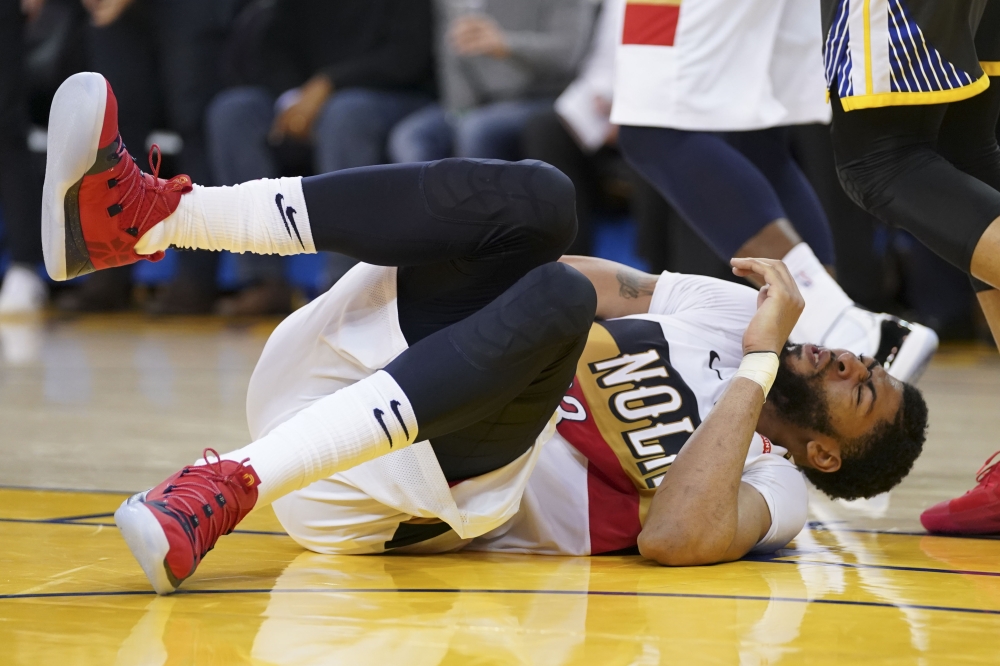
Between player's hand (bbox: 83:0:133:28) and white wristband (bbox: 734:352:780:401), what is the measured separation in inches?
187

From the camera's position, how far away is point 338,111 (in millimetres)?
5332

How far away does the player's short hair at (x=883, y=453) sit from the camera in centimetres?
194

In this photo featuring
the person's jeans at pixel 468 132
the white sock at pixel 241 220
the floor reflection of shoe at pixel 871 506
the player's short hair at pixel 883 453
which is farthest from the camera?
the person's jeans at pixel 468 132

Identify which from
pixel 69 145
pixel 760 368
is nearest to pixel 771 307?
pixel 760 368

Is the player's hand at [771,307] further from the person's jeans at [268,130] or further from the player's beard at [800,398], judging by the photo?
the person's jeans at [268,130]

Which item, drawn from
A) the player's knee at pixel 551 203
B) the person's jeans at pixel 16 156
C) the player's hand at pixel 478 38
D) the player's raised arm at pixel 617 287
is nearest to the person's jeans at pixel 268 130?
the player's hand at pixel 478 38

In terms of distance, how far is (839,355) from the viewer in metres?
1.95

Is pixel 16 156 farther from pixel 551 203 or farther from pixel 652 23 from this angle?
pixel 551 203

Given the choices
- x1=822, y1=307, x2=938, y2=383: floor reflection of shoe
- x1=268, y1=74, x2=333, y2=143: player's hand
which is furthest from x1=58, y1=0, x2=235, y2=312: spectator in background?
x1=822, y1=307, x2=938, y2=383: floor reflection of shoe

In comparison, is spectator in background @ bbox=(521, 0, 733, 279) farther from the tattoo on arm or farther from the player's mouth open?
the player's mouth open

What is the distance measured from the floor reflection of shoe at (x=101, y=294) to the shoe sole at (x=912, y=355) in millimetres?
4682

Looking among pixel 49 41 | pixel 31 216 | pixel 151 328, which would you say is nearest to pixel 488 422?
pixel 151 328

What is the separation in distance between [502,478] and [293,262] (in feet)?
15.6

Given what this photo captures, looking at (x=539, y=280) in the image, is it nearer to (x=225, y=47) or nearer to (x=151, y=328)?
(x=151, y=328)
